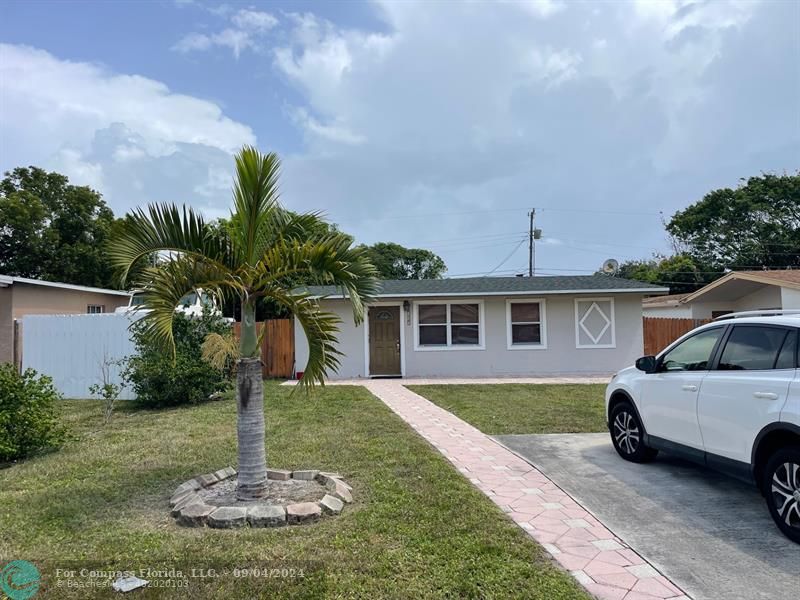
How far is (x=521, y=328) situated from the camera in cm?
1592

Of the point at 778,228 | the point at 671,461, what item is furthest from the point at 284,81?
the point at 778,228

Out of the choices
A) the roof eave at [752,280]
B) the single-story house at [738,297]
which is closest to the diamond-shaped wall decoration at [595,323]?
the single-story house at [738,297]

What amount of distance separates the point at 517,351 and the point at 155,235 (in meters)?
12.8

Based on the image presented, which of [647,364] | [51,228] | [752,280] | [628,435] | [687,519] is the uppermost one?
[51,228]

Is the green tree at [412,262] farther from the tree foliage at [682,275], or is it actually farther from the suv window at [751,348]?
the suv window at [751,348]

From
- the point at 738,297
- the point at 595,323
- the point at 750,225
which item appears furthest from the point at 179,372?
the point at 750,225

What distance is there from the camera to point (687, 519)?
4309mm

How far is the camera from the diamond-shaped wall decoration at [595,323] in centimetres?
1580

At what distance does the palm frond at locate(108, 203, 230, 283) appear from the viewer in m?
4.48

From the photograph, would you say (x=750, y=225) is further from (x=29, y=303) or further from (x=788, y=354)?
(x=29, y=303)

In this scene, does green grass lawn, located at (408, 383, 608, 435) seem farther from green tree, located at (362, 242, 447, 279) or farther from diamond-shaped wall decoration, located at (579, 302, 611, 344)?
green tree, located at (362, 242, 447, 279)

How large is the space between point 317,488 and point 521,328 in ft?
38.8

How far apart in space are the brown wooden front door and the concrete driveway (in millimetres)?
9350

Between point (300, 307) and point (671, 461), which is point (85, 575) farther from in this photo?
point (671, 461)
